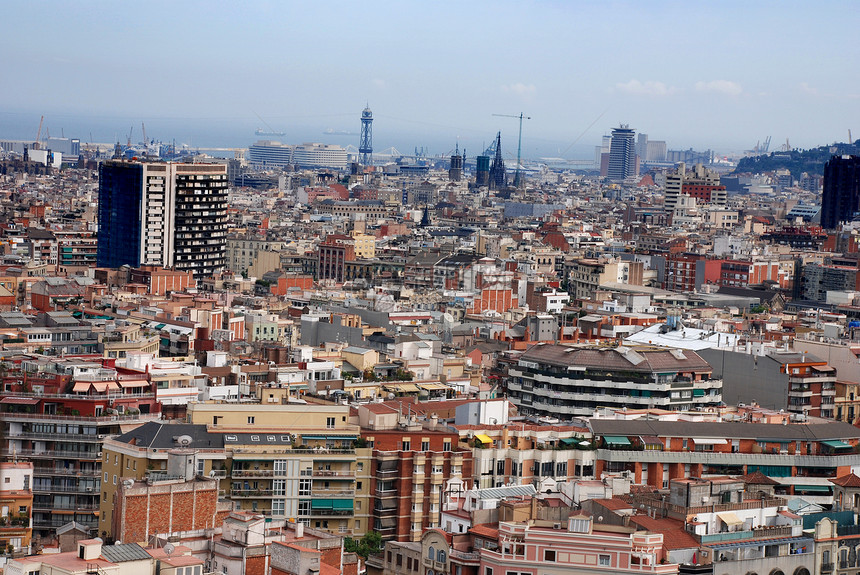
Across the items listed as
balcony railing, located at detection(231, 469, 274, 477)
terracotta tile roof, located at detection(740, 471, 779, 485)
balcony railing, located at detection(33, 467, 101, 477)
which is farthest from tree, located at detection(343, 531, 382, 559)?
terracotta tile roof, located at detection(740, 471, 779, 485)

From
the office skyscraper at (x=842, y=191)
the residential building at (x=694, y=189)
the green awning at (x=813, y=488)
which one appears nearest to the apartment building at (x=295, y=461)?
the green awning at (x=813, y=488)

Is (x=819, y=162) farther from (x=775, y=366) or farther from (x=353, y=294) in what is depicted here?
(x=775, y=366)

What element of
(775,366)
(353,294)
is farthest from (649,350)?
(353,294)

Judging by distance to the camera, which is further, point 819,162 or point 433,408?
point 819,162

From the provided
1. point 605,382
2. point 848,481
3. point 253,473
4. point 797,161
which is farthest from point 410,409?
point 797,161

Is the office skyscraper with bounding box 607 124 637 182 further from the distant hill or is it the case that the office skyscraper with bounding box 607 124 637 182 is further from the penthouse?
the penthouse

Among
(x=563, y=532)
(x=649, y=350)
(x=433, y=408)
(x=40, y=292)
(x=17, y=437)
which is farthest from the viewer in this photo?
(x=40, y=292)

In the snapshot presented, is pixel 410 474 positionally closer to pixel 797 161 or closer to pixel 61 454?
pixel 61 454
